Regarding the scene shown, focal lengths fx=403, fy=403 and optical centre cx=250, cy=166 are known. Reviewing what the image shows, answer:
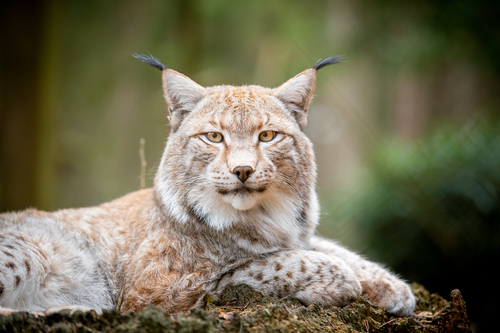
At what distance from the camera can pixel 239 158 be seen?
3.11 m

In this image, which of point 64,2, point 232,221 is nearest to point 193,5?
point 64,2

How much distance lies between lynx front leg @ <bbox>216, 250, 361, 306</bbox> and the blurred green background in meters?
1.48

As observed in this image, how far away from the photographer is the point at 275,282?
3.12m

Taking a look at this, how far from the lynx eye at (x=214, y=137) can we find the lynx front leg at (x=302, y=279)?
107cm

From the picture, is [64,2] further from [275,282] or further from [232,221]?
[275,282]

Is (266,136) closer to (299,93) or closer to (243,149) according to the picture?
(243,149)

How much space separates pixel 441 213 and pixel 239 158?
167 inches

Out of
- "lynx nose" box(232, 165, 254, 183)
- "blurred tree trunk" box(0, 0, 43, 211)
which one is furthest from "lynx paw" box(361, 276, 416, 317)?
"blurred tree trunk" box(0, 0, 43, 211)

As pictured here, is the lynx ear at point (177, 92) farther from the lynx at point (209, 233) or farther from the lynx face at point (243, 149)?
the lynx face at point (243, 149)

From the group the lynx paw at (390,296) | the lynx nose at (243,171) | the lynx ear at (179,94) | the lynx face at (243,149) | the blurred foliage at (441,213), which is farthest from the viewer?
the blurred foliage at (441,213)

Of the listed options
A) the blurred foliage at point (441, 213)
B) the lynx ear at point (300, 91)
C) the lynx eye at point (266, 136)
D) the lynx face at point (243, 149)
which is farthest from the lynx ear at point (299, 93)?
the blurred foliage at point (441, 213)

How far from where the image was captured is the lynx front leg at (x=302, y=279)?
310cm

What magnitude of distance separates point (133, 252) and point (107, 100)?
397 inches

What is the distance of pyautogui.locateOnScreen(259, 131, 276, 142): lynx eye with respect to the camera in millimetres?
3473
